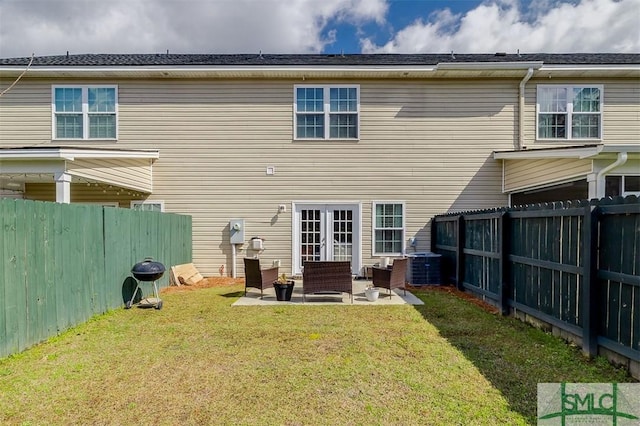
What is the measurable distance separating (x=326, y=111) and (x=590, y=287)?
25.9 ft


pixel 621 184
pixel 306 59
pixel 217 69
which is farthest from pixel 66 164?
pixel 621 184

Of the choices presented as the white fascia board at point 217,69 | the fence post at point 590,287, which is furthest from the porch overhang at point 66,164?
the fence post at point 590,287

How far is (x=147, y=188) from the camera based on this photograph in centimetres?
1017

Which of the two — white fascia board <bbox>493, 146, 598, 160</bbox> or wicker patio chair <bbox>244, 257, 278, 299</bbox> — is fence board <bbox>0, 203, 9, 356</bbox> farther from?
white fascia board <bbox>493, 146, 598, 160</bbox>

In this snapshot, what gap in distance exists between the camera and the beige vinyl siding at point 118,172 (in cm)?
757

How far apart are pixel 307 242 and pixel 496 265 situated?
5163mm

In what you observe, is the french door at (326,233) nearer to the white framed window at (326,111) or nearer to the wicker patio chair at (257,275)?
the white framed window at (326,111)

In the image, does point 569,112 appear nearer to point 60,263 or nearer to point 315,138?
point 315,138

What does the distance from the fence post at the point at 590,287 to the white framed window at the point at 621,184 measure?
4.91m

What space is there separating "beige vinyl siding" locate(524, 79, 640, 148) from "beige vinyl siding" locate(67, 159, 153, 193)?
1062cm

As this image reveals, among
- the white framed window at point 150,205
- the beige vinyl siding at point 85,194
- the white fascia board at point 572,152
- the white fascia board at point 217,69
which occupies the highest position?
the white fascia board at point 217,69

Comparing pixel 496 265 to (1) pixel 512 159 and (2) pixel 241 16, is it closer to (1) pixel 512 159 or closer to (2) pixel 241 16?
(1) pixel 512 159

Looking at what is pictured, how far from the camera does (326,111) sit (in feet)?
34.2

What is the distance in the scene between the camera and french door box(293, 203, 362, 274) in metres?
10.4
